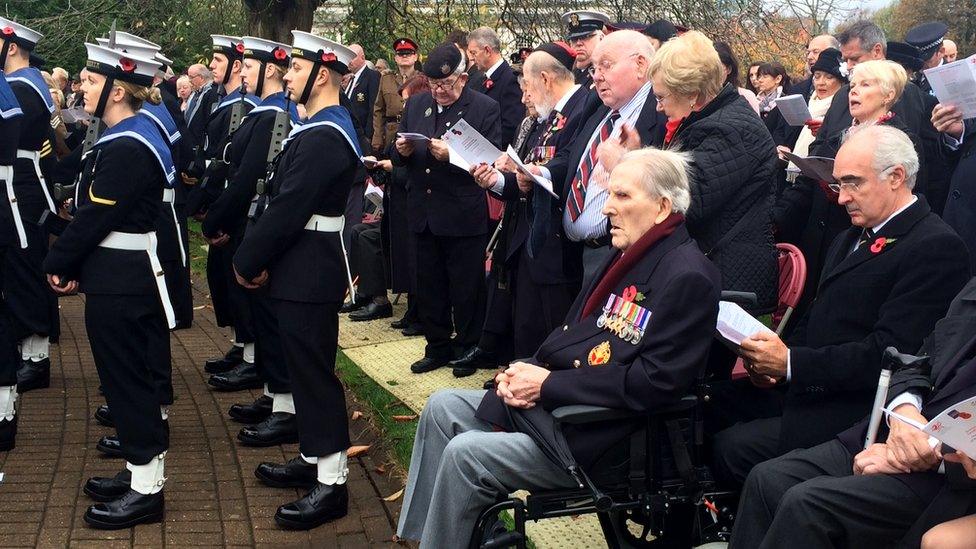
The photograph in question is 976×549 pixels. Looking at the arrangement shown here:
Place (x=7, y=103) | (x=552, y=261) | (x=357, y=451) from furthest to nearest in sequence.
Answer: (x=7, y=103) < (x=357, y=451) < (x=552, y=261)

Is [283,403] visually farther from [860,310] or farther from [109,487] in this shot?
[860,310]

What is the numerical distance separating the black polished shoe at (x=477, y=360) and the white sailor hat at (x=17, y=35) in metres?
3.40

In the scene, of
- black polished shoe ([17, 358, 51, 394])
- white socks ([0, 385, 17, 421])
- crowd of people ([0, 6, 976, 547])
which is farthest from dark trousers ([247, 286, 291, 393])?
black polished shoe ([17, 358, 51, 394])

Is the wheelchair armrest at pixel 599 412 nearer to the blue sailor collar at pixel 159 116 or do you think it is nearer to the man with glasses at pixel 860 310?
the man with glasses at pixel 860 310

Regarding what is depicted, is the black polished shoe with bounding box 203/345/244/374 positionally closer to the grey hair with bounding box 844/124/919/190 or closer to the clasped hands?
the clasped hands

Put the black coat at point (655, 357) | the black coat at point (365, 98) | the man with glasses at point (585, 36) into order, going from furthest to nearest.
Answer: the black coat at point (365, 98), the man with glasses at point (585, 36), the black coat at point (655, 357)

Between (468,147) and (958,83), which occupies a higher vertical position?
(958,83)

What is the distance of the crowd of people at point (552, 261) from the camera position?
3.65 metres

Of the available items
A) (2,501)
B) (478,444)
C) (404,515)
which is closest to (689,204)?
(478,444)

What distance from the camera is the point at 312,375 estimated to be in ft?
16.2

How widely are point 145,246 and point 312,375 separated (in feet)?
3.19

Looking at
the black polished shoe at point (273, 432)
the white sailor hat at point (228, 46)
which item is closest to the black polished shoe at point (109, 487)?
the black polished shoe at point (273, 432)

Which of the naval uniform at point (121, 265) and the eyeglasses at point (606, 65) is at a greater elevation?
the eyeglasses at point (606, 65)

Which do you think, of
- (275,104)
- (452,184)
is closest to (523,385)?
(275,104)
